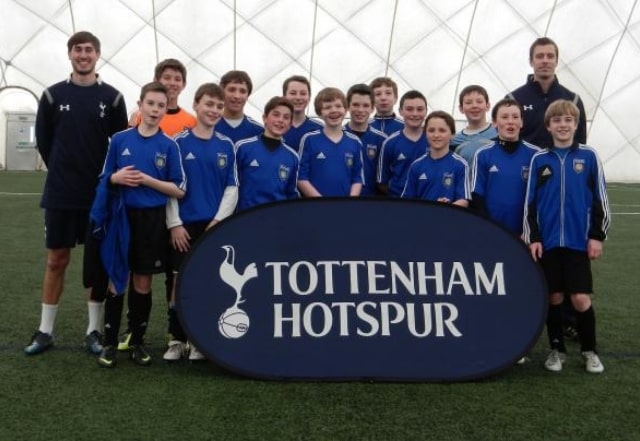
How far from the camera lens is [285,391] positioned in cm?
311

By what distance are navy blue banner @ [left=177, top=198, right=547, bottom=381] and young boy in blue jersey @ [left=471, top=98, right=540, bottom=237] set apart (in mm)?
393

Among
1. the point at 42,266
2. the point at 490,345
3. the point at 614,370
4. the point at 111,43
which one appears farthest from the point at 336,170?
the point at 111,43

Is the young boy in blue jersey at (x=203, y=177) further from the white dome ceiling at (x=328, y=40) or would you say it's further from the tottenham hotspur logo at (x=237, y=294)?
the white dome ceiling at (x=328, y=40)

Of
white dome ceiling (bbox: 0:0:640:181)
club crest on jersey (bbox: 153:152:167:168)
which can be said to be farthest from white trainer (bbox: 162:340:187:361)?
white dome ceiling (bbox: 0:0:640:181)

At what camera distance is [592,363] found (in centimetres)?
356

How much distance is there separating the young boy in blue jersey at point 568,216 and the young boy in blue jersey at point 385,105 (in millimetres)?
1371

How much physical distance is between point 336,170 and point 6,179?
14590mm

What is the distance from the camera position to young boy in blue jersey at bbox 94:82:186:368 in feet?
11.5

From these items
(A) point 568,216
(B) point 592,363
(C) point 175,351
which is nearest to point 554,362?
(B) point 592,363

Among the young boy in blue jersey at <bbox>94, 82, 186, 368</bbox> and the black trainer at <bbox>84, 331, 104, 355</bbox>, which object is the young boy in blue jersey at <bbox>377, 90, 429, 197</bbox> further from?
the black trainer at <bbox>84, 331, 104, 355</bbox>

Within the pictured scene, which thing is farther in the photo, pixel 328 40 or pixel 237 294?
pixel 328 40

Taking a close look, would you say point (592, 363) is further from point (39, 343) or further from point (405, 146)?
point (39, 343)

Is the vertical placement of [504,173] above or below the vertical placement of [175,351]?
above

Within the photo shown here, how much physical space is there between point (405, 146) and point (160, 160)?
1.66 m
